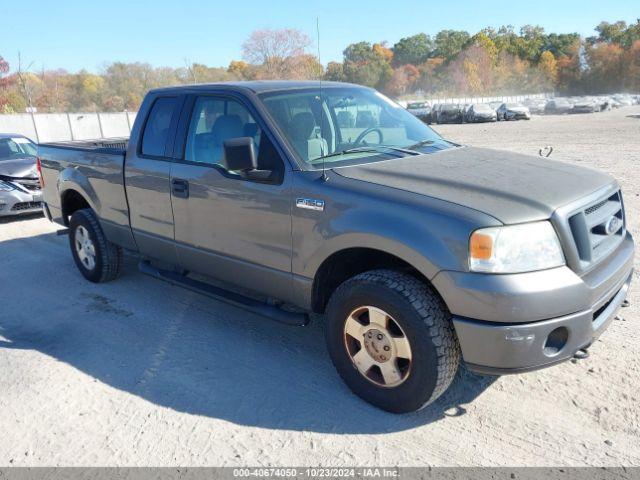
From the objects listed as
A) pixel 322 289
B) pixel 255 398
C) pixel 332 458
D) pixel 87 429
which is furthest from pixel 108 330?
pixel 332 458

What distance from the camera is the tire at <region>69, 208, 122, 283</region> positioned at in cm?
542

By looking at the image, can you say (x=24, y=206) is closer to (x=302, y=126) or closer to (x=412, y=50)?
(x=302, y=126)

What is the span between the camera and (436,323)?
9.47ft

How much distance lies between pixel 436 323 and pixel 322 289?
2.98 ft

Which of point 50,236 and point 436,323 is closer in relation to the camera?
point 436,323

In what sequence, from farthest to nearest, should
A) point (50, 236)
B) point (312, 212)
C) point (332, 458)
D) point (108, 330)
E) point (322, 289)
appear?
point (50, 236)
point (108, 330)
point (322, 289)
point (312, 212)
point (332, 458)

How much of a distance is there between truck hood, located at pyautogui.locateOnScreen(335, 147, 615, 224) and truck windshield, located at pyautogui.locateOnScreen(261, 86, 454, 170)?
225 millimetres

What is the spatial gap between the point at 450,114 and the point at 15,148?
109 feet

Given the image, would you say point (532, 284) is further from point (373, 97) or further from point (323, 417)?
point (373, 97)

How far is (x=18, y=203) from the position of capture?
8922 millimetres

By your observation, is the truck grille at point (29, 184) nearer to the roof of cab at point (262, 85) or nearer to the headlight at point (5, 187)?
the headlight at point (5, 187)

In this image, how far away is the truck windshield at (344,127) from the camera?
3.64 meters

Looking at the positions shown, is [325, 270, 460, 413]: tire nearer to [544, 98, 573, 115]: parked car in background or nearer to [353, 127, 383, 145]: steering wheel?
[353, 127, 383, 145]: steering wheel

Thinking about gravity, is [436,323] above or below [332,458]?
above
